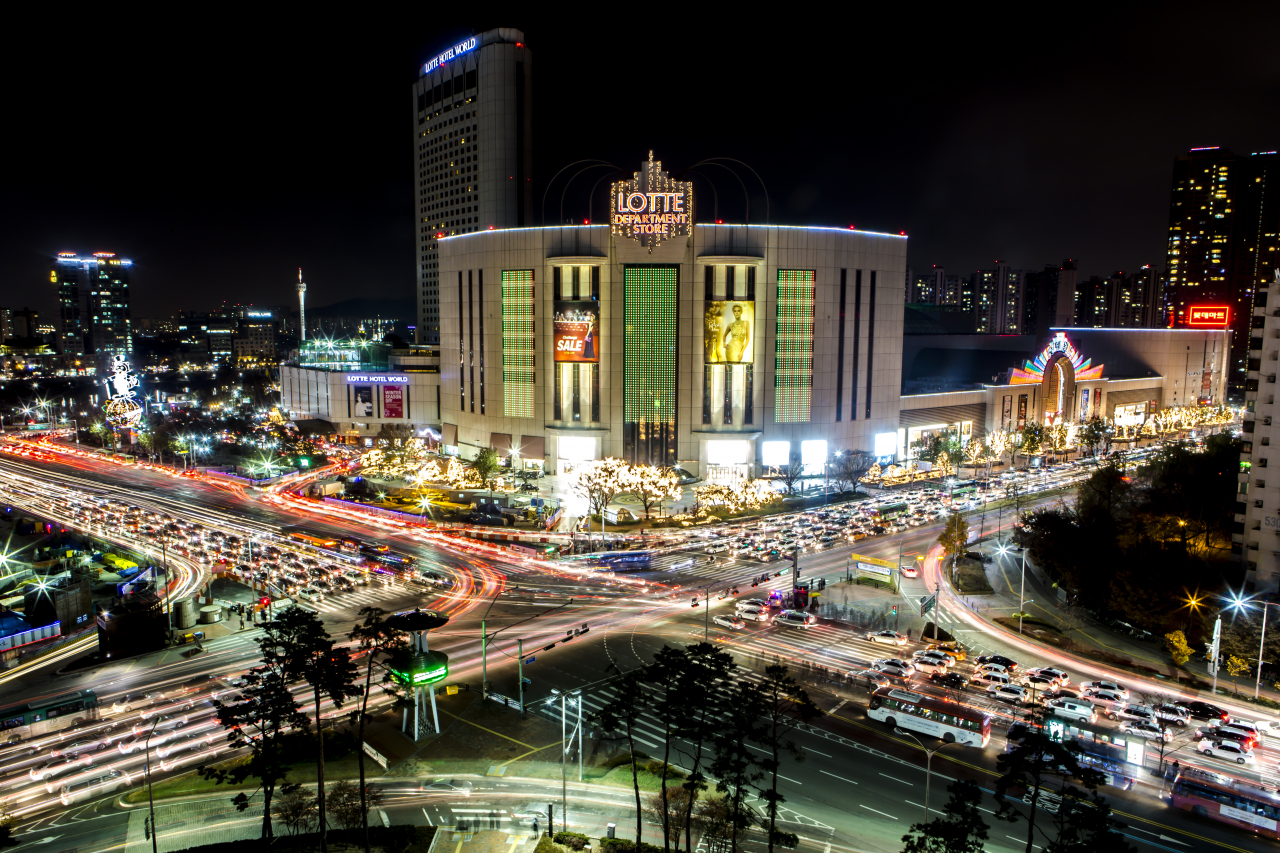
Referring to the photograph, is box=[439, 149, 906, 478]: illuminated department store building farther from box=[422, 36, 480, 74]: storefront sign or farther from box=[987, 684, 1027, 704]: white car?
box=[422, 36, 480, 74]: storefront sign

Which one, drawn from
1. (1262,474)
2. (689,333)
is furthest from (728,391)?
(1262,474)

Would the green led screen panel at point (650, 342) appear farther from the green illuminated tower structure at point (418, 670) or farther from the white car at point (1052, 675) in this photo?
the green illuminated tower structure at point (418, 670)

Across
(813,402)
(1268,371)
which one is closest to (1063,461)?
(813,402)

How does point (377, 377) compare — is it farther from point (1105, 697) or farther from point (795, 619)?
point (1105, 697)

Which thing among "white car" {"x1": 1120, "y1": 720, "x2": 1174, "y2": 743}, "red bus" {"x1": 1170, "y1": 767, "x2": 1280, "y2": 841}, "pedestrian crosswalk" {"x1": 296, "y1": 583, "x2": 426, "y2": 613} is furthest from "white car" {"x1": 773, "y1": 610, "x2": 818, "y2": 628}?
"pedestrian crosswalk" {"x1": 296, "y1": 583, "x2": 426, "y2": 613}

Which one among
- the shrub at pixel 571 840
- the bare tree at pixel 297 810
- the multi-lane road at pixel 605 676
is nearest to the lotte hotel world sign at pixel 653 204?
the multi-lane road at pixel 605 676

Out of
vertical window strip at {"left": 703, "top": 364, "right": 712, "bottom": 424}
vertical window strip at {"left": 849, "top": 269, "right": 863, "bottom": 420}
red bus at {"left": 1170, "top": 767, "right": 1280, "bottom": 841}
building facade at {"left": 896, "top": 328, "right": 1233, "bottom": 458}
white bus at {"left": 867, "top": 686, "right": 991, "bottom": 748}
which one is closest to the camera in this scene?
red bus at {"left": 1170, "top": 767, "right": 1280, "bottom": 841}
